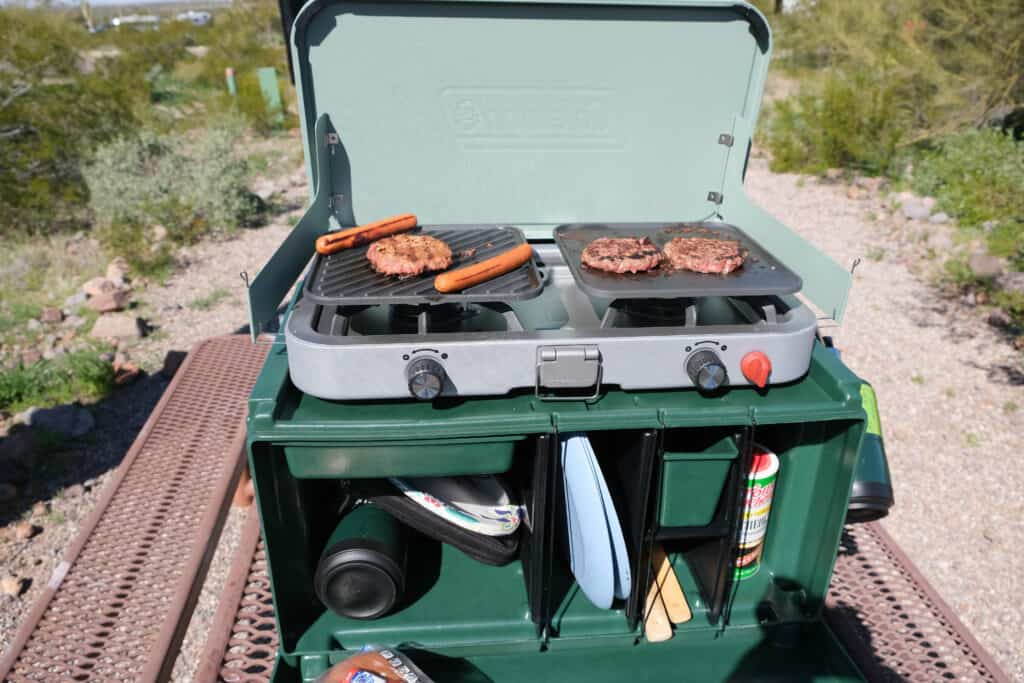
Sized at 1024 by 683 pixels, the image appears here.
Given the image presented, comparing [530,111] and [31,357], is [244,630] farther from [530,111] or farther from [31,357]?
[31,357]

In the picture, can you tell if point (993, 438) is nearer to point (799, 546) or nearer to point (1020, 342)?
point (1020, 342)

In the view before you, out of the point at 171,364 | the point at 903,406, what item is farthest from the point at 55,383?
the point at 903,406

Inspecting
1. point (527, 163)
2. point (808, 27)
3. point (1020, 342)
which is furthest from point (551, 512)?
point (808, 27)

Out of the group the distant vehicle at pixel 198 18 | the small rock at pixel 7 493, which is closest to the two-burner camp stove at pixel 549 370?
the small rock at pixel 7 493

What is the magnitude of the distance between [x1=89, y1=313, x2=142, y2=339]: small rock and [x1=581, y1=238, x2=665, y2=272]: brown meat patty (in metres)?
4.04

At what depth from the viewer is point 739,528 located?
1.87m

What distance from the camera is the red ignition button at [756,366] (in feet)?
5.36

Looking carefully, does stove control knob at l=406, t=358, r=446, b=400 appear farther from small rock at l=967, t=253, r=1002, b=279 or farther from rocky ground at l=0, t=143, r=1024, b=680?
small rock at l=967, t=253, r=1002, b=279

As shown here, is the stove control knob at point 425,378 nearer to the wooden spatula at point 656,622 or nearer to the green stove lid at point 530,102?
the wooden spatula at point 656,622

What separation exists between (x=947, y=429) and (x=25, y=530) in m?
4.76

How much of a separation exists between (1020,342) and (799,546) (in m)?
3.93

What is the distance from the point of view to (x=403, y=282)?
1776mm

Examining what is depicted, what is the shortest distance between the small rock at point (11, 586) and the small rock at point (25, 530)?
256 millimetres

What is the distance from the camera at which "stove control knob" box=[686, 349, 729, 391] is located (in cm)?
159
